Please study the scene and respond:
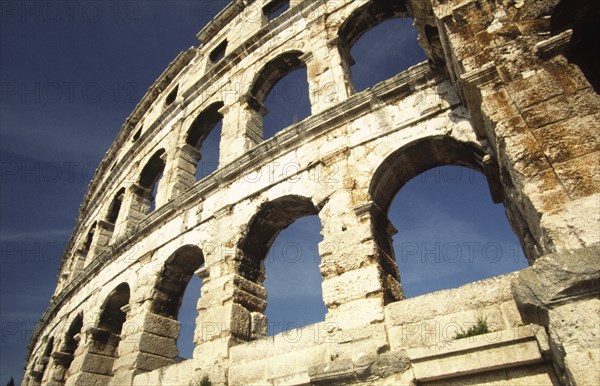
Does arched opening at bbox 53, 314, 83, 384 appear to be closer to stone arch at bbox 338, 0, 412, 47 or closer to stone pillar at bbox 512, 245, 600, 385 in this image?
stone arch at bbox 338, 0, 412, 47

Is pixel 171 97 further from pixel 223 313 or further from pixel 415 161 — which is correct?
pixel 415 161

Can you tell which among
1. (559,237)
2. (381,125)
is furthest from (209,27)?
(559,237)

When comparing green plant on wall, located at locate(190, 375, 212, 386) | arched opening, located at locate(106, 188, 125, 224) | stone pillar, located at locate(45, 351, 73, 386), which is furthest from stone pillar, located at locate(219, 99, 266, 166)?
stone pillar, located at locate(45, 351, 73, 386)

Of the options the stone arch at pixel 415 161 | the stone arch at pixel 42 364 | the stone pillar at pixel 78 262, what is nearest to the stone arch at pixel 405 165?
the stone arch at pixel 415 161

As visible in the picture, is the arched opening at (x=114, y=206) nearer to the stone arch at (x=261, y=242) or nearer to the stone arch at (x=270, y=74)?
the stone arch at (x=270, y=74)

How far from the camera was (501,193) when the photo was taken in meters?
4.64

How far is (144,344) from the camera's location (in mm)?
6652

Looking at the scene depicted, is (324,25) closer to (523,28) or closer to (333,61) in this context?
(333,61)

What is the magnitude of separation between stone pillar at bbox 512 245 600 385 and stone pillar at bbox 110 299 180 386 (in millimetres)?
6255

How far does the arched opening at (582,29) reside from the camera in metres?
3.68

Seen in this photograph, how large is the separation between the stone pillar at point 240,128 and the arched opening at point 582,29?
5.43 m

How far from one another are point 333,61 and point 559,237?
570cm

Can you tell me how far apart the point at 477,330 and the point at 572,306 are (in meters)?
1.49

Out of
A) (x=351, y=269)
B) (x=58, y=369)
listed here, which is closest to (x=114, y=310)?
(x=58, y=369)
